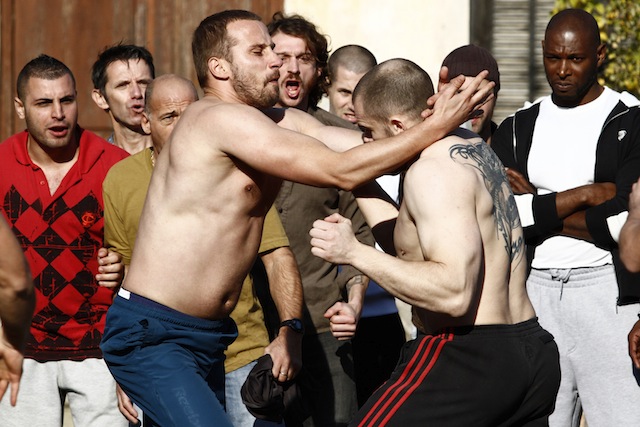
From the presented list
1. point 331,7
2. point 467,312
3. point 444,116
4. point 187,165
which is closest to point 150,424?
point 187,165

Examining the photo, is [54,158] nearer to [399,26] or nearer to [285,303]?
[285,303]

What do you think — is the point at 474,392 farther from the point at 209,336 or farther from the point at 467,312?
the point at 209,336

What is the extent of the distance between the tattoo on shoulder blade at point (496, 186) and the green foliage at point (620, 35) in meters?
4.00

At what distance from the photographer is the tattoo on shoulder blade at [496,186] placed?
4328 mm

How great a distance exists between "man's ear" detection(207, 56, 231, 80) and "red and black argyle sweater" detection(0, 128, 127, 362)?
1.34 meters

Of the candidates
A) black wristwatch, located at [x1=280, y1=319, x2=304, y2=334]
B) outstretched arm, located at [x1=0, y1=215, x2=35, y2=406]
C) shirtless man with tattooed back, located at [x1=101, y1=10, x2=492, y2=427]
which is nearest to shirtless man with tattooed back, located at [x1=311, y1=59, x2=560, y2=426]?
shirtless man with tattooed back, located at [x1=101, y1=10, x2=492, y2=427]

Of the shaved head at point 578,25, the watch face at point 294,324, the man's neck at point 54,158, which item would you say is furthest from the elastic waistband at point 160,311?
the shaved head at point 578,25

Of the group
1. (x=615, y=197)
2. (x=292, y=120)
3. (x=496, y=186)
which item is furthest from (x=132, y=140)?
(x=496, y=186)

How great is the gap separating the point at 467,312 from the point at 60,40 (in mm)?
5508

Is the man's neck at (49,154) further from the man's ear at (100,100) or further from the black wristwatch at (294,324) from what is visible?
the black wristwatch at (294,324)

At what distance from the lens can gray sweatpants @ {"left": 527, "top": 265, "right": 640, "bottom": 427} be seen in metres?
5.48

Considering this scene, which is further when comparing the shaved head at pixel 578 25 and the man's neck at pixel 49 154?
the man's neck at pixel 49 154

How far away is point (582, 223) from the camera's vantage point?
553 centimetres

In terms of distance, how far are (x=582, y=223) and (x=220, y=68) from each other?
182 centimetres
